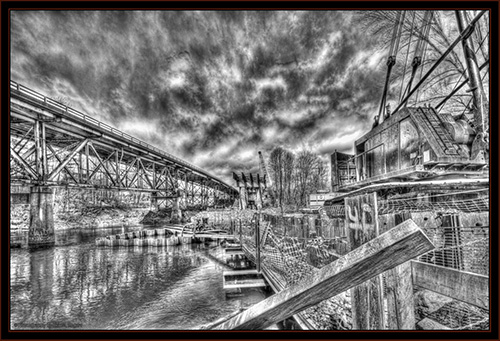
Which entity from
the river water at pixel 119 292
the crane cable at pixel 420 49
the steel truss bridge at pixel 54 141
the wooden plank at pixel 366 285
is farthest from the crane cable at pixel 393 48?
the steel truss bridge at pixel 54 141

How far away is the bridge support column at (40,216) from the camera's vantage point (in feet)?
60.8

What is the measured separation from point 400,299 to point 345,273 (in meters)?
1.79

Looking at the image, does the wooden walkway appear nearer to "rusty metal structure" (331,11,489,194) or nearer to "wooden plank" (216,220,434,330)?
"rusty metal structure" (331,11,489,194)

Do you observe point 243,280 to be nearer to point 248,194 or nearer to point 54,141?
point 54,141

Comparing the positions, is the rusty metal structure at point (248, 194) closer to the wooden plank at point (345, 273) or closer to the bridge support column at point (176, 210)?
the bridge support column at point (176, 210)

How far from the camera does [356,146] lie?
1457cm

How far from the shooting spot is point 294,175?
2264 inches

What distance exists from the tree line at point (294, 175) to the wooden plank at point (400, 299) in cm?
5137

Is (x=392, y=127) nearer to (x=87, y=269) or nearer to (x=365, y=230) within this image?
(x=365, y=230)

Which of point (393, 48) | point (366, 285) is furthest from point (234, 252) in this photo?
point (393, 48)

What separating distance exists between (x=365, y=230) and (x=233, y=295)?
8223 millimetres

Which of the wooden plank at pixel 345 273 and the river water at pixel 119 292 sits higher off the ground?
the wooden plank at pixel 345 273

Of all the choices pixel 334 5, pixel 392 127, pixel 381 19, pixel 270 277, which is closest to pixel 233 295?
pixel 270 277

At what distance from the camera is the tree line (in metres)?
55.2
